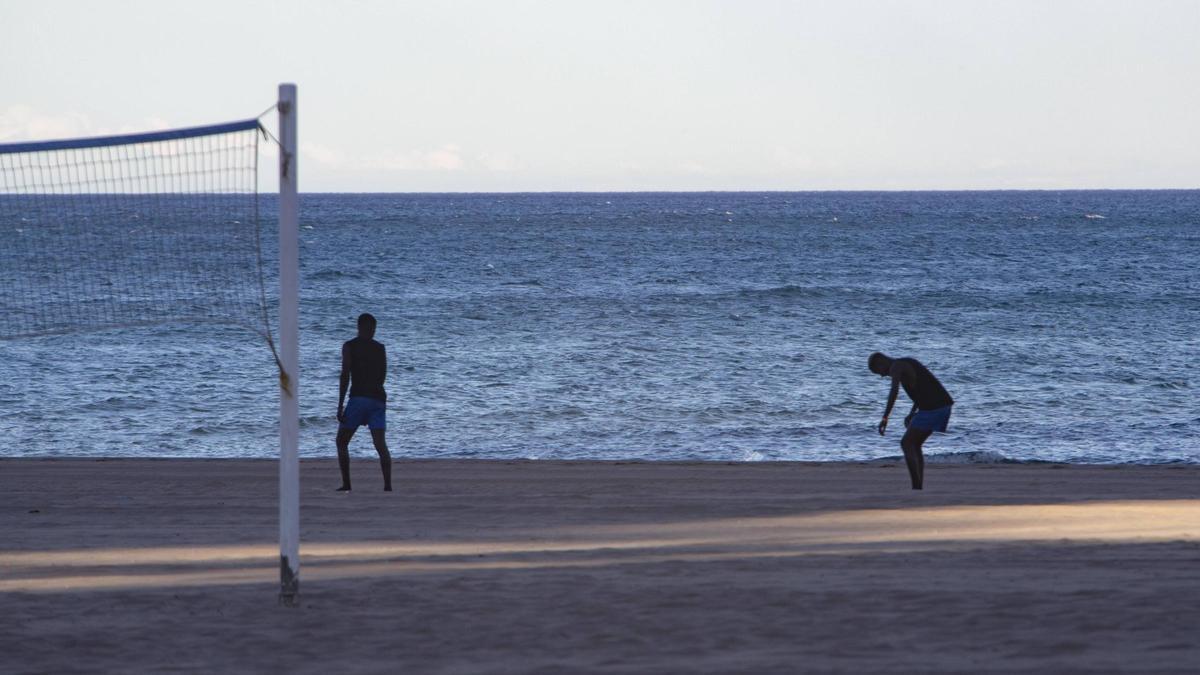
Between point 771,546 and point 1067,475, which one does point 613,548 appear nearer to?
point 771,546

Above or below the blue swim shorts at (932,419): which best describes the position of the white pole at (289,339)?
above

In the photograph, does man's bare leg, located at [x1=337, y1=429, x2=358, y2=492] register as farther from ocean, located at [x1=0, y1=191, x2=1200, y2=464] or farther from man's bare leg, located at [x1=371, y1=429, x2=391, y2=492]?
ocean, located at [x1=0, y1=191, x2=1200, y2=464]

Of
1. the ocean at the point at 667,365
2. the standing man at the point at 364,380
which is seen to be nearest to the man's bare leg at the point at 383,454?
the standing man at the point at 364,380

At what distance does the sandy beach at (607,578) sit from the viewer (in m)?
6.08

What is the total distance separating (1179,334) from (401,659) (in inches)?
1168

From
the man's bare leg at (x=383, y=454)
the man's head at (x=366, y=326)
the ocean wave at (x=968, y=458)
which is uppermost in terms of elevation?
the man's head at (x=366, y=326)

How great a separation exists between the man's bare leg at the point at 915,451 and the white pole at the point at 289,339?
592cm

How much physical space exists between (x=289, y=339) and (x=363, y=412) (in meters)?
4.46

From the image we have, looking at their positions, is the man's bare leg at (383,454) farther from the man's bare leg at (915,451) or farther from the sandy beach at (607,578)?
the man's bare leg at (915,451)

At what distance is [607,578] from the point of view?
7.61 m

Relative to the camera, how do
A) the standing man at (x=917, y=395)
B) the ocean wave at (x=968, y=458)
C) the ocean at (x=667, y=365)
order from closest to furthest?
the standing man at (x=917, y=395) < the ocean wave at (x=968, y=458) < the ocean at (x=667, y=365)

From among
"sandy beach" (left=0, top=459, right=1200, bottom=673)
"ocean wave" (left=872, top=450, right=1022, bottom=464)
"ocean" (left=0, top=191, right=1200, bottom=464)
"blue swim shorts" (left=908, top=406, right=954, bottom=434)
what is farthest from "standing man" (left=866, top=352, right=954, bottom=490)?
"ocean" (left=0, top=191, right=1200, bottom=464)

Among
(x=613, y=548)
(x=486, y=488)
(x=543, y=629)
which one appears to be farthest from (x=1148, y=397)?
(x=543, y=629)

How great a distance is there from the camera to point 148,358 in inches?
1022
